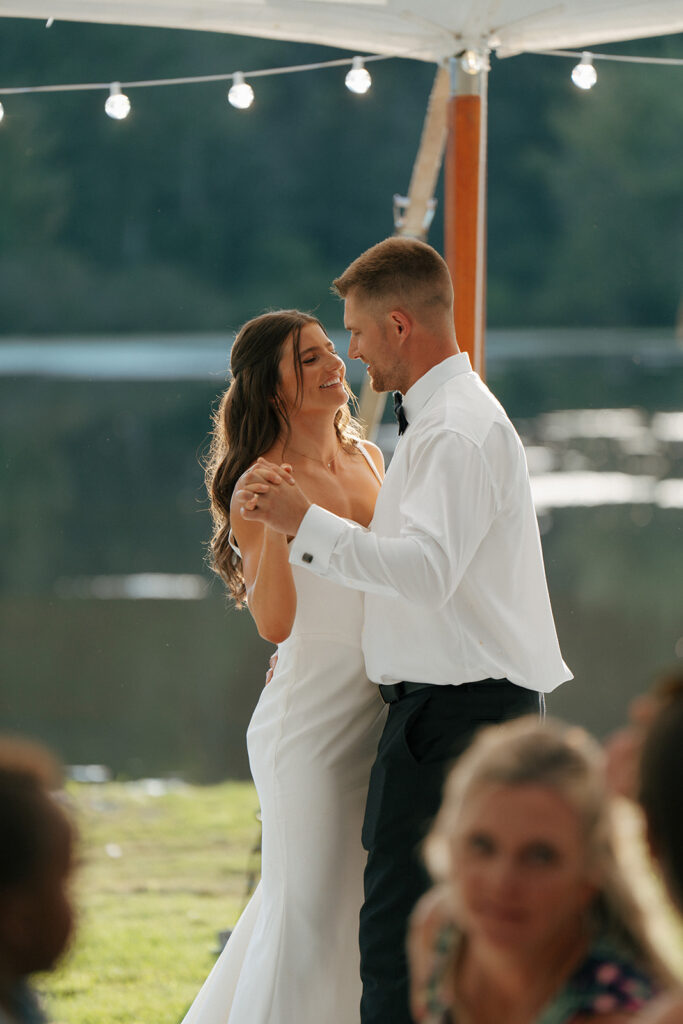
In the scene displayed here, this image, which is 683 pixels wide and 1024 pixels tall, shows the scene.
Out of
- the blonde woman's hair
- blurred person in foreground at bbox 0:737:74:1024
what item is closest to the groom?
the blonde woman's hair

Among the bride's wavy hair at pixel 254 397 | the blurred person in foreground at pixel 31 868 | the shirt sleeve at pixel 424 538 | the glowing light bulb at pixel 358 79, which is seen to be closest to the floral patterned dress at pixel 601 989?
the blurred person in foreground at pixel 31 868

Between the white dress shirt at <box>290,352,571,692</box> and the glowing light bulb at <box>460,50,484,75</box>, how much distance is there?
74 cm

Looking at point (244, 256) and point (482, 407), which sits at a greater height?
point (244, 256)

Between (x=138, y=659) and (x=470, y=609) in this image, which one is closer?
(x=470, y=609)

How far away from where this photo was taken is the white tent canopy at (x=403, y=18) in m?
2.24

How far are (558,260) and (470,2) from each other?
16.4 m

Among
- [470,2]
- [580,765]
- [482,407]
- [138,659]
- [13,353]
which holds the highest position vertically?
[13,353]

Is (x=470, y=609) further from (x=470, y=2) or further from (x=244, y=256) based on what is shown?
(x=244, y=256)

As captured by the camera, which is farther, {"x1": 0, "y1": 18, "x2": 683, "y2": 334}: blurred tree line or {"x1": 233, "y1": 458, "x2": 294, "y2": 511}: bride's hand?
{"x1": 0, "y1": 18, "x2": 683, "y2": 334}: blurred tree line

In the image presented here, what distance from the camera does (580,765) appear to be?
0.67 m

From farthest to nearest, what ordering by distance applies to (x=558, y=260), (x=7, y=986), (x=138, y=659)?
(x=558, y=260) → (x=138, y=659) → (x=7, y=986)

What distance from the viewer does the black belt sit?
69.8 inches

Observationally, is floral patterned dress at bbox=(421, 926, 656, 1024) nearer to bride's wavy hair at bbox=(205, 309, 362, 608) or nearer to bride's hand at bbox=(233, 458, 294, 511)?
bride's hand at bbox=(233, 458, 294, 511)

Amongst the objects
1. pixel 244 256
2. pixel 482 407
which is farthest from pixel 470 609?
pixel 244 256
